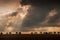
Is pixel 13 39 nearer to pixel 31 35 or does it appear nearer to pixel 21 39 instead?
pixel 21 39

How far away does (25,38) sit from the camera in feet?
214

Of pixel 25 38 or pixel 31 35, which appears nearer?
pixel 25 38

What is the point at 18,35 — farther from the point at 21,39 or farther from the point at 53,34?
the point at 53,34

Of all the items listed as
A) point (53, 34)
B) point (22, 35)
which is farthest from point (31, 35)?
point (53, 34)

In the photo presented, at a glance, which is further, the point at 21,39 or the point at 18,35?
the point at 18,35

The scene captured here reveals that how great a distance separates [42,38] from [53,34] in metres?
8.20

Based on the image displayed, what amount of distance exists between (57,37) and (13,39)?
1430cm

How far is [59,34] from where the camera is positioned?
2810 inches

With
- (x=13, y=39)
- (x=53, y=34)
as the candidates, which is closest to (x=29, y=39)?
(x=13, y=39)

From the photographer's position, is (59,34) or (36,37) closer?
(36,37)

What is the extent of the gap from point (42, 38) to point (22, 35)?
25.2ft

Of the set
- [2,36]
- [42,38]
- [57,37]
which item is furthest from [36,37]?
[2,36]

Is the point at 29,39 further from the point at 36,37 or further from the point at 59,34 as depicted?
the point at 59,34

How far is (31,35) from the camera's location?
6950 cm
